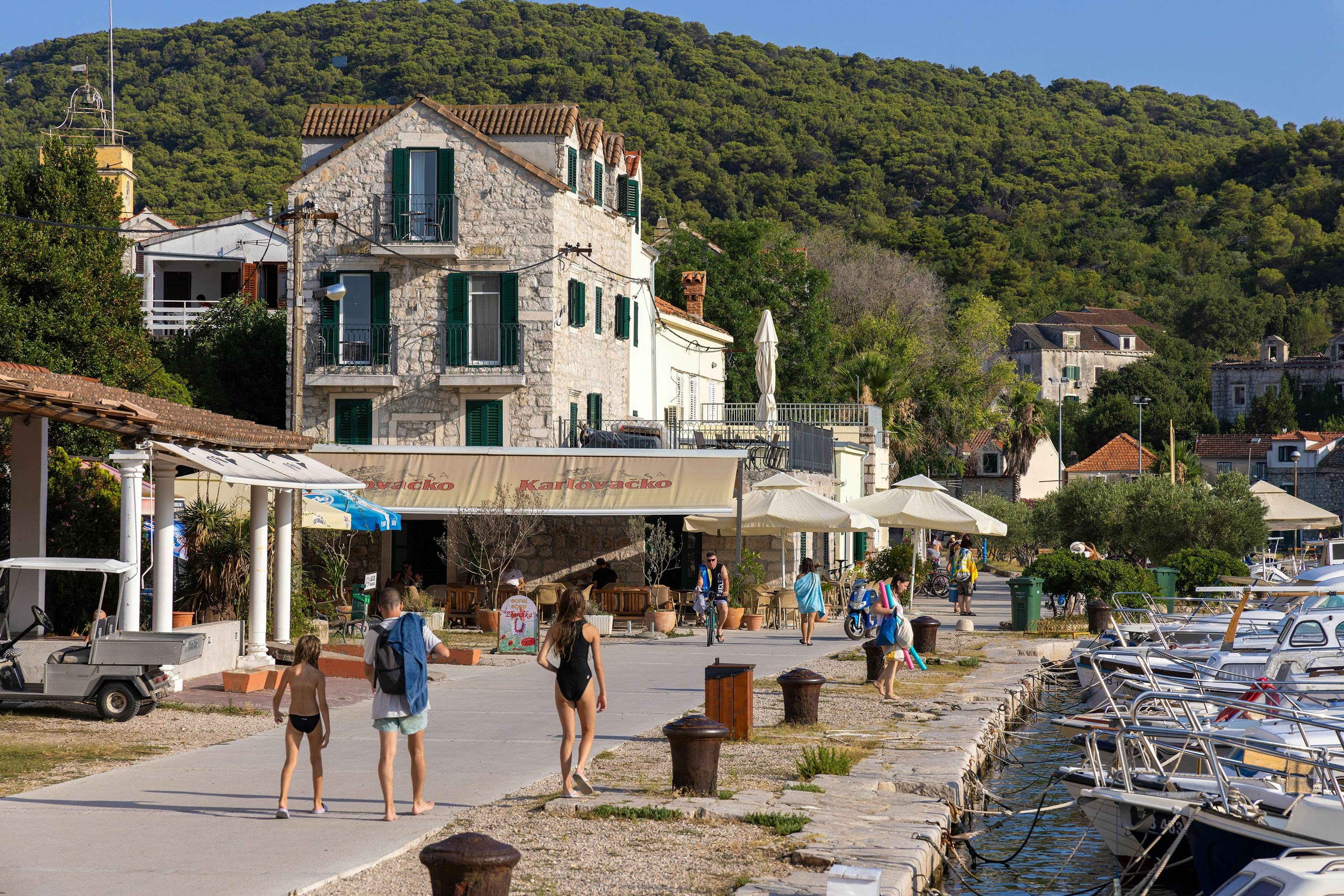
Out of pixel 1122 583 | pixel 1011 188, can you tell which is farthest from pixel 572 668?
pixel 1011 188

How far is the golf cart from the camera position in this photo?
47.2 feet

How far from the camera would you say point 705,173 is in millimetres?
112188

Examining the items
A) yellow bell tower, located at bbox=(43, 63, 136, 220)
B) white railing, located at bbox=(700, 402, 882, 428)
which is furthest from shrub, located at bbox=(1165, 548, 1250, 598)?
yellow bell tower, located at bbox=(43, 63, 136, 220)

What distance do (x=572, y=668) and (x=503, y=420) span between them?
73.7ft

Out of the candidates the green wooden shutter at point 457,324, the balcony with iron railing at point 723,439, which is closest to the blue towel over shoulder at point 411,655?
the balcony with iron railing at point 723,439

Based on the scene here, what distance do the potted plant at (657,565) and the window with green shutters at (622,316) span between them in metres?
7.25

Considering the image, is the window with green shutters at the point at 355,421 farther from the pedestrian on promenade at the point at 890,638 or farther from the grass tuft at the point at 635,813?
the grass tuft at the point at 635,813

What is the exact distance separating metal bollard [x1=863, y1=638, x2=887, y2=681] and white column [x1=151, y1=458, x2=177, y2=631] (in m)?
8.84

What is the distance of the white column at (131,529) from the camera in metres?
15.4

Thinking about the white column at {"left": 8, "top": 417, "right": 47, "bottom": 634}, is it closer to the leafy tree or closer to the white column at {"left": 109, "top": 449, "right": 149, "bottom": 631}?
the white column at {"left": 109, "top": 449, "right": 149, "bottom": 631}

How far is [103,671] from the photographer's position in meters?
14.5

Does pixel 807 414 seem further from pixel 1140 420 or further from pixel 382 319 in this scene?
pixel 1140 420

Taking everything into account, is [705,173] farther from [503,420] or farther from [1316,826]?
[1316,826]

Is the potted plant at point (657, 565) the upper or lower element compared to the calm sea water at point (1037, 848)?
upper
